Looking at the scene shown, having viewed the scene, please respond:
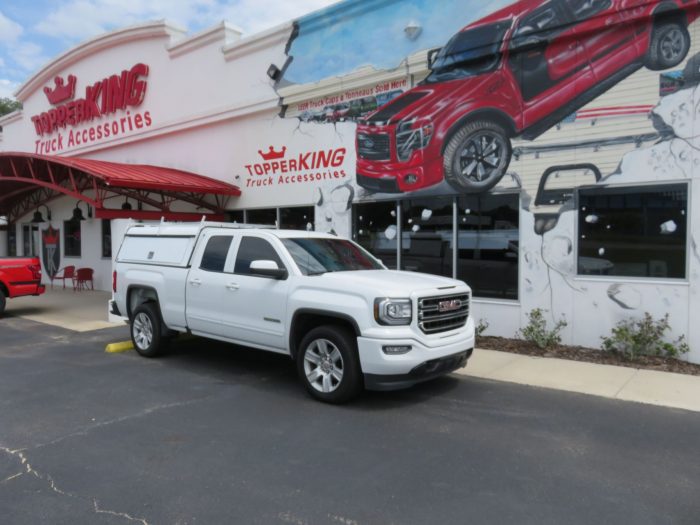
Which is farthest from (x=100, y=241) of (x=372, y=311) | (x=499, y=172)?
(x=372, y=311)

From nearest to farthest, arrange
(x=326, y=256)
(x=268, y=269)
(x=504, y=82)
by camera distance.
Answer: (x=268, y=269) → (x=326, y=256) → (x=504, y=82)

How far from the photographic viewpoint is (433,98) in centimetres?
1002

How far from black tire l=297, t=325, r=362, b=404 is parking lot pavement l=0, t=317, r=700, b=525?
0.18 m

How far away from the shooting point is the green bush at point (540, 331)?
27.2 feet

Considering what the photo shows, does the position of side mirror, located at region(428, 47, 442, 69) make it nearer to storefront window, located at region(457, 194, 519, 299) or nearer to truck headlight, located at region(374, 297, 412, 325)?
storefront window, located at region(457, 194, 519, 299)

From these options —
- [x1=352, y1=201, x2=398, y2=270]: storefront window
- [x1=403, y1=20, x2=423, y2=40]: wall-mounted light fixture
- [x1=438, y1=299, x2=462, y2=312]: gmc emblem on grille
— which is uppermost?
[x1=403, y1=20, x2=423, y2=40]: wall-mounted light fixture

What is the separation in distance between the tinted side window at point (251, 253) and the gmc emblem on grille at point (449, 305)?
2085 mm

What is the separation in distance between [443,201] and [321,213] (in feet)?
10.2

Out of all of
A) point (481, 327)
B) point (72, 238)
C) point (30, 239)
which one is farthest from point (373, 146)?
point (30, 239)

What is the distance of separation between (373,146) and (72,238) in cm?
1320

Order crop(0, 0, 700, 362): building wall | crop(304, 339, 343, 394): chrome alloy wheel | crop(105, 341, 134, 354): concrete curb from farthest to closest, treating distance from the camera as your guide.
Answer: crop(105, 341, 134, 354): concrete curb < crop(0, 0, 700, 362): building wall < crop(304, 339, 343, 394): chrome alloy wheel

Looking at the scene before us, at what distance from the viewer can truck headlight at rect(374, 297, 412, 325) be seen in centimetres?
535

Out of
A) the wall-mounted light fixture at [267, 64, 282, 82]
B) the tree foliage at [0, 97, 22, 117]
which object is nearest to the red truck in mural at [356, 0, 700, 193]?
the wall-mounted light fixture at [267, 64, 282, 82]

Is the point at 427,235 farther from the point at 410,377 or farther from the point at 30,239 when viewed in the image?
the point at 30,239
